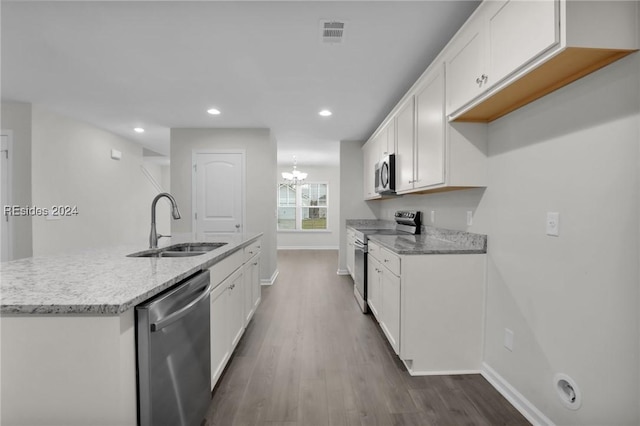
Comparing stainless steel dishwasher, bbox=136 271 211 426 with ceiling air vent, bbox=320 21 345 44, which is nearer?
stainless steel dishwasher, bbox=136 271 211 426

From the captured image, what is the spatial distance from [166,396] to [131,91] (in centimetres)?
324

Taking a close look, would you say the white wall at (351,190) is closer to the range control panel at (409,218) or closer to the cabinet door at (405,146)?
the range control panel at (409,218)

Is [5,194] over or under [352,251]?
over

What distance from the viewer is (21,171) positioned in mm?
3580

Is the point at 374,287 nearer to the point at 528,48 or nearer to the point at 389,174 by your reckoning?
the point at 389,174

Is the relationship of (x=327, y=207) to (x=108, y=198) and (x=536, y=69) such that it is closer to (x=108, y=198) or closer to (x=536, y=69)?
(x=108, y=198)

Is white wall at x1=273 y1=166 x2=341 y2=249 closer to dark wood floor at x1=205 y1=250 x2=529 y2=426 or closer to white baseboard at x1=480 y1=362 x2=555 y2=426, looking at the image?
dark wood floor at x1=205 y1=250 x2=529 y2=426

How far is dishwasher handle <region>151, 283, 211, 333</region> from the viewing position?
103cm

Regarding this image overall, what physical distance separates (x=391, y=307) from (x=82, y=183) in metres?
4.96

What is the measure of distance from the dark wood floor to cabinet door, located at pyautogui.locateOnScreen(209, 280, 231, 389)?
18cm

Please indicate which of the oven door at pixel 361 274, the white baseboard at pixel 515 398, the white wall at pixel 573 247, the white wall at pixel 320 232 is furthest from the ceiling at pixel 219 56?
the white wall at pixel 320 232

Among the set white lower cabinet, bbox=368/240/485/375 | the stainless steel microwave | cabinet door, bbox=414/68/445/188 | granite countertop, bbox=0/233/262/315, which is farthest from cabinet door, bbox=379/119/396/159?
granite countertop, bbox=0/233/262/315

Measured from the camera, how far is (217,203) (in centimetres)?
463

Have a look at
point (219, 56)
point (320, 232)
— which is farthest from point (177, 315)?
point (320, 232)
